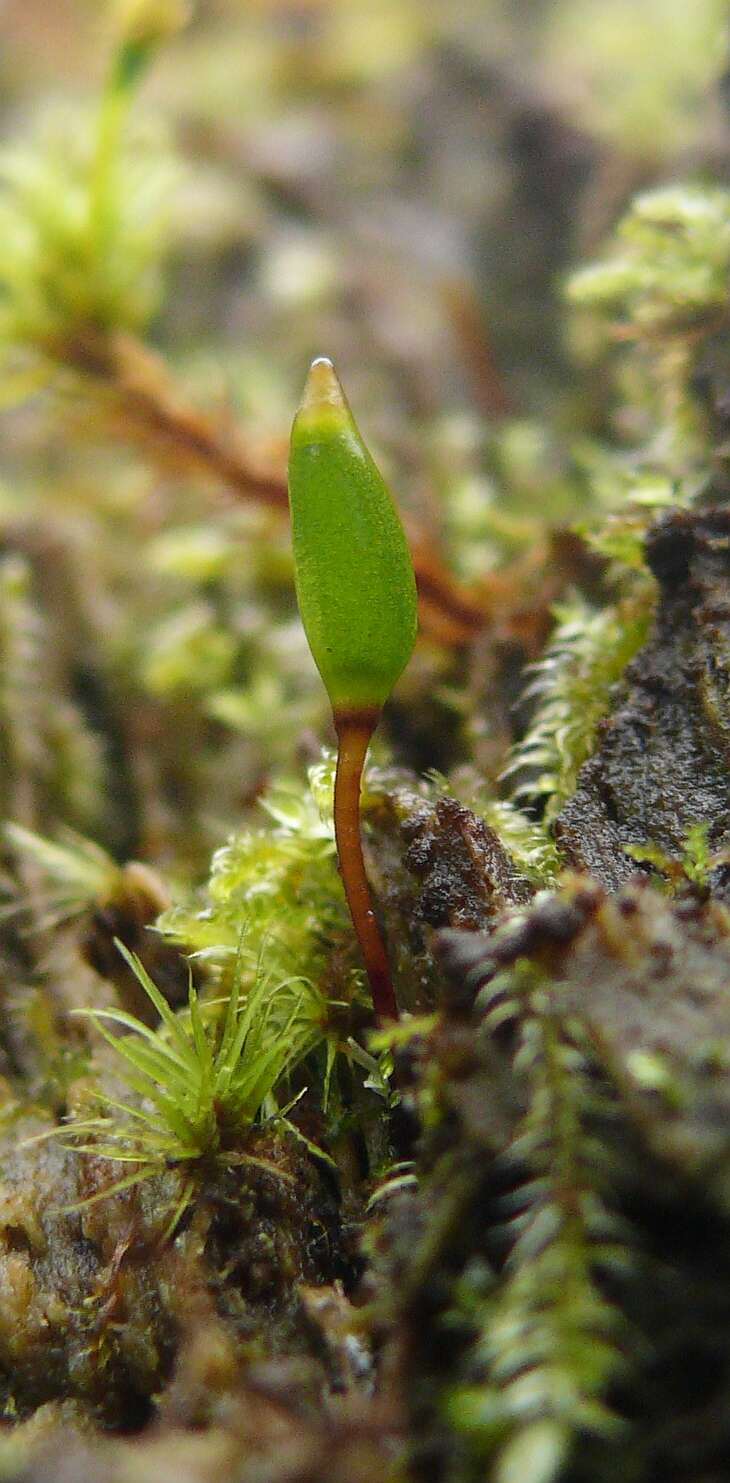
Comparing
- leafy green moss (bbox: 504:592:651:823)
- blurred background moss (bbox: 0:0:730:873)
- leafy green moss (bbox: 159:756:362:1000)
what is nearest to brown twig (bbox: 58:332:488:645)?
blurred background moss (bbox: 0:0:730:873)

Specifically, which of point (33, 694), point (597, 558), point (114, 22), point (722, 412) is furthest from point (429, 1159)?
point (114, 22)

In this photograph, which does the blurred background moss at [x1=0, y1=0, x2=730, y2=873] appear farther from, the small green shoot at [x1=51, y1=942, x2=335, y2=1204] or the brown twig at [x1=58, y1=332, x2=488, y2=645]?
the small green shoot at [x1=51, y1=942, x2=335, y2=1204]

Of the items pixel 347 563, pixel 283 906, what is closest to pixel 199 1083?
pixel 283 906

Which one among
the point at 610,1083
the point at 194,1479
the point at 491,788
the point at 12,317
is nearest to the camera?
the point at 194,1479

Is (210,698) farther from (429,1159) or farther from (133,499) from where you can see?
(429,1159)

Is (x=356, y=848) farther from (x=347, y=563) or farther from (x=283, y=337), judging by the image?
(x=283, y=337)

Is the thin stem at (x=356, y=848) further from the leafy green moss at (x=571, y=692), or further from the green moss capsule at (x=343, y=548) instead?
the leafy green moss at (x=571, y=692)

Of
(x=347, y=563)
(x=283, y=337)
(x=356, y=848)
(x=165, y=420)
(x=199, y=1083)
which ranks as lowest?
(x=199, y=1083)
